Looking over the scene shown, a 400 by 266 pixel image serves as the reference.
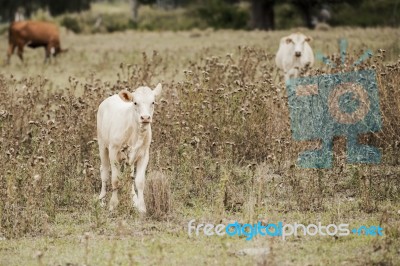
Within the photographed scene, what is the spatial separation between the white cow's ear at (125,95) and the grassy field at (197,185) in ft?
2.59

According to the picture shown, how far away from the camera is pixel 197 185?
901cm

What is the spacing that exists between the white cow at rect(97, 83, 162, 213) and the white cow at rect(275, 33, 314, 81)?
22.2 feet

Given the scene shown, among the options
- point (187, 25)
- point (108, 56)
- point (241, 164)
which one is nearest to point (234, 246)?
point (241, 164)

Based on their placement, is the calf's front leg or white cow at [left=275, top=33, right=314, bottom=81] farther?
white cow at [left=275, top=33, right=314, bottom=81]

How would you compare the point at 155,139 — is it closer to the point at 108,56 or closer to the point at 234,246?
the point at 234,246

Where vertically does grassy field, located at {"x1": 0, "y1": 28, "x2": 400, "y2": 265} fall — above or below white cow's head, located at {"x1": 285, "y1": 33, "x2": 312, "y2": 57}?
below

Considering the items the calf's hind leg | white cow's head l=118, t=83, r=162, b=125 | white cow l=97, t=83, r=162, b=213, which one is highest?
white cow's head l=118, t=83, r=162, b=125

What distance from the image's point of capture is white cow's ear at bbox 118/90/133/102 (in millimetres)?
8125
